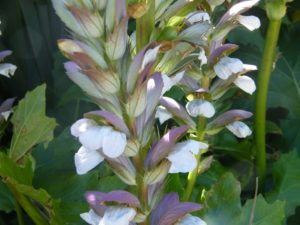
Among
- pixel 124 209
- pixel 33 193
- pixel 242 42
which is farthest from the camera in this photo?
pixel 242 42

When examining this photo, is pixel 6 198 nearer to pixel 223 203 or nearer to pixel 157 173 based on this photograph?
pixel 223 203

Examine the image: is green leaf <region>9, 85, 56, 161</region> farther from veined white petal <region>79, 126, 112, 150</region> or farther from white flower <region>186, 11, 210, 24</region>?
veined white petal <region>79, 126, 112, 150</region>

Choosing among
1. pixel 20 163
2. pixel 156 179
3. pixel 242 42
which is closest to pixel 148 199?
pixel 156 179

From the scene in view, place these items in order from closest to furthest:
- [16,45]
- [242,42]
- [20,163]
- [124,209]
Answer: [124,209] → [20,163] → [242,42] → [16,45]

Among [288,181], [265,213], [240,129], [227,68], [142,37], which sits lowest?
[288,181]

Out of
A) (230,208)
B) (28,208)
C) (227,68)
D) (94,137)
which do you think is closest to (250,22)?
(227,68)

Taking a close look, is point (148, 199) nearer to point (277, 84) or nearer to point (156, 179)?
point (156, 179)

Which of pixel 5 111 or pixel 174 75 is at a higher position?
pixel 174 75
